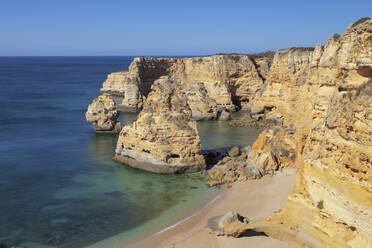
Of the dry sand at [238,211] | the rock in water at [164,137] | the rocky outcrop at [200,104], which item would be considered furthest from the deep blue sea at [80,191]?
the rocky outcrop at [200,104]

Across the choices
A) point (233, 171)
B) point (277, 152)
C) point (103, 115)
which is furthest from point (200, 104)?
point (233, 171)

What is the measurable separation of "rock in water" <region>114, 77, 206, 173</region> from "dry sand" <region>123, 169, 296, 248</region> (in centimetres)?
432

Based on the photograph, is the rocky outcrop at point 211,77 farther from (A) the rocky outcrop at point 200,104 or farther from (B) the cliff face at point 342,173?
(B) the cliff face at point 342,173

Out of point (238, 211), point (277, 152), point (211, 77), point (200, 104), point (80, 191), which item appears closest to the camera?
point (238, 211)

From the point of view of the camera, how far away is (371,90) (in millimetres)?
10055

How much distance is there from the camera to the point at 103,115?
39.1 m

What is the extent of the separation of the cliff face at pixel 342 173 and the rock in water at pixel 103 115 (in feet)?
93.2

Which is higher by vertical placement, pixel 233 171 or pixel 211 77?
pixel 211 77

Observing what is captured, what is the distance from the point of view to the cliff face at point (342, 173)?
990 centimetres

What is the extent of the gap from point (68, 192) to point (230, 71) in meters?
38.5

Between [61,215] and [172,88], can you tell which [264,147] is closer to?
[172,88]

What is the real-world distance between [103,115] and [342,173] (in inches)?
1245

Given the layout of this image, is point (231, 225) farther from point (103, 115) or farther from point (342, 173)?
point (103, 115)

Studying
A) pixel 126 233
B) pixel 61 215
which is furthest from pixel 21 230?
pixel 126 233
